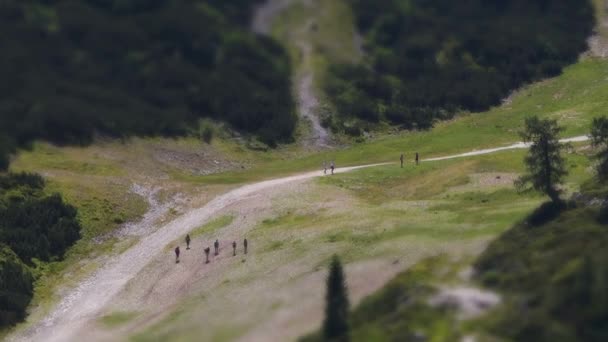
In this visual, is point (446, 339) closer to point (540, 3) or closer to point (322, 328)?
point (322, 328)

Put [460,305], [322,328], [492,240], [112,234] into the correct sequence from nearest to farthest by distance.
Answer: [460,305] → [322,328] → [492,240] → [112,234]

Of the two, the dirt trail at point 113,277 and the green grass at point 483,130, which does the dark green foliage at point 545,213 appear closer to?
the dirt trail at point 113,277

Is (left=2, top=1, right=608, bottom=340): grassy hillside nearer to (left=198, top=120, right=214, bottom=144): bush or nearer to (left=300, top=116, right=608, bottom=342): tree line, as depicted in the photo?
(left=198, top=120, right=214, bottom=144): bush

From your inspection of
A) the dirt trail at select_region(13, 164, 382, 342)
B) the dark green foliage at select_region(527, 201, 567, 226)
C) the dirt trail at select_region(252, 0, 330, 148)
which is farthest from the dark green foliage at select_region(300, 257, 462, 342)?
the dirt trail at select_region(252, 0, 330, 148)

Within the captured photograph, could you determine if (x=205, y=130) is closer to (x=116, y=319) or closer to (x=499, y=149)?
(x=499, y=149)

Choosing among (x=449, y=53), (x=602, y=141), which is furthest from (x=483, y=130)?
(x=602, y=141)

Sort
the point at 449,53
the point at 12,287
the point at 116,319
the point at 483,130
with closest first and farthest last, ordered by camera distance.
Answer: the point at 116,319 → the point at 12,287 → the point at 483,130 → the point at 449,53

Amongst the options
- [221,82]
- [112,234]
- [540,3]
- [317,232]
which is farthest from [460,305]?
[540,3]
